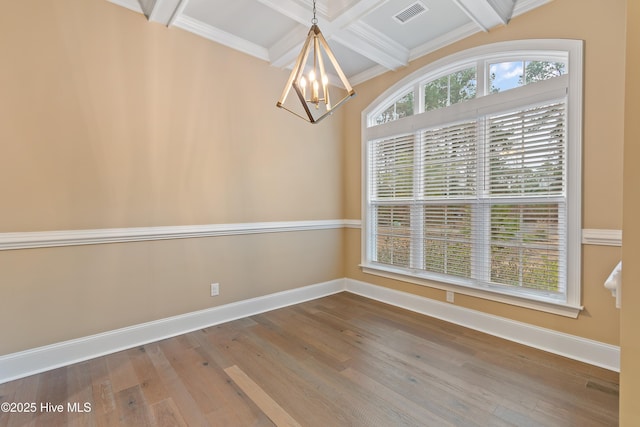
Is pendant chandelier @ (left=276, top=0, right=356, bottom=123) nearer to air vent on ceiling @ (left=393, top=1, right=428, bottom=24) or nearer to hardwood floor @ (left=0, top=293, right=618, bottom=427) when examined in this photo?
air vent on ceiling @ (left=393, top=1, right=428, bottom=24)

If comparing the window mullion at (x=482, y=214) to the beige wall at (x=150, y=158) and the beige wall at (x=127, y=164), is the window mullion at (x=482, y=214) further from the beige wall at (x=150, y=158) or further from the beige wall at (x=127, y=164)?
the beige wall at (x=127, y=164)

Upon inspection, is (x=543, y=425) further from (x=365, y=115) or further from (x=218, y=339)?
(x=365, y=115)

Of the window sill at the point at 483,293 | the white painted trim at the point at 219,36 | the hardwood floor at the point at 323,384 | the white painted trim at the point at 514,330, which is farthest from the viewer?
the white painted trim at the point at 219,36

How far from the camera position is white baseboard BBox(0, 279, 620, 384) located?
2170mm

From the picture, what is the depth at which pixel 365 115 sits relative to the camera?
3.93 m

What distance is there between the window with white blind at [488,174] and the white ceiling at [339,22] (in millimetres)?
283

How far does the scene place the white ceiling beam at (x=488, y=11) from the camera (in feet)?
7.90

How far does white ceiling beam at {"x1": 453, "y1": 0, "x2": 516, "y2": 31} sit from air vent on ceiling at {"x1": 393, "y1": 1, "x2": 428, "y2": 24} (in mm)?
338

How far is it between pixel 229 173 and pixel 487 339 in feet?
9.66

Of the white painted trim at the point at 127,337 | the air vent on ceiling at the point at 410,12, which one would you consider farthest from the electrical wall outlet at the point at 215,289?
the air vent on ceiling at the point at 410,12

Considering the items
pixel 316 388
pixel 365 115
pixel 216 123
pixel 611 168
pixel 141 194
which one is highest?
pixel 365 115

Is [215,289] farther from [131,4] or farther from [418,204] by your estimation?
[131,4]

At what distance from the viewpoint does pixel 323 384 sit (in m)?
2.06

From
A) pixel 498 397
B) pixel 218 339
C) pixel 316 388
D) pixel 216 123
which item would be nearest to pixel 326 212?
pixel 216 123
